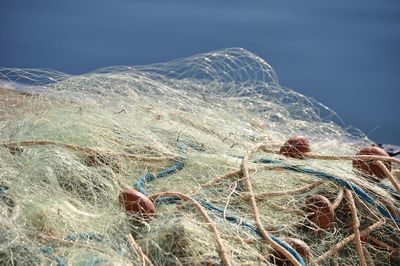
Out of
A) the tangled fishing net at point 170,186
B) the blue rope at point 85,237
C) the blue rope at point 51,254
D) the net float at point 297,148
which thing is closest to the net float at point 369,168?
the tangled fishing net at point 170,186

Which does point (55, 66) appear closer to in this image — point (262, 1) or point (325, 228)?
point (262, 1)

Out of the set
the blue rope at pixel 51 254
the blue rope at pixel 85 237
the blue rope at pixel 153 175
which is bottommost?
the blue rope at pixel 153 175

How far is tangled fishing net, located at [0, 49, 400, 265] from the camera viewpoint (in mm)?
1396

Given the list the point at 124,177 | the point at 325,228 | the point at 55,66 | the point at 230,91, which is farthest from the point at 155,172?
the point at 55,66

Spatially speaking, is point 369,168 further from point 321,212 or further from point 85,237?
point 85,237

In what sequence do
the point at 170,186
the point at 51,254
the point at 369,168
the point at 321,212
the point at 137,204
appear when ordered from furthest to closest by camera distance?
the point at 369,168 → the point at 170,186 → the point at 321,212 → the point at 137,204 → the point at 51,254

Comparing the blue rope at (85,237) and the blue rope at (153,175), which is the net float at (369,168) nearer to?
the blue rope at (153,175)

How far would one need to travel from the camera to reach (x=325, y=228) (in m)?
1.63

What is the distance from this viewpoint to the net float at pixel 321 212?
1.61 meters

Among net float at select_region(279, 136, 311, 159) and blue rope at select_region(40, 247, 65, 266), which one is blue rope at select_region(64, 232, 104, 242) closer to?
blue rope at select_region(40, 247, 65, 266)

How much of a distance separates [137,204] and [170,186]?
235 mm

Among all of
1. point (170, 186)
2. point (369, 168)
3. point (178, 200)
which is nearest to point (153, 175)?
point (170, 186)

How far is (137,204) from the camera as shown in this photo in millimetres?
1502

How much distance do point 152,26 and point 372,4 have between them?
6.97 ft
